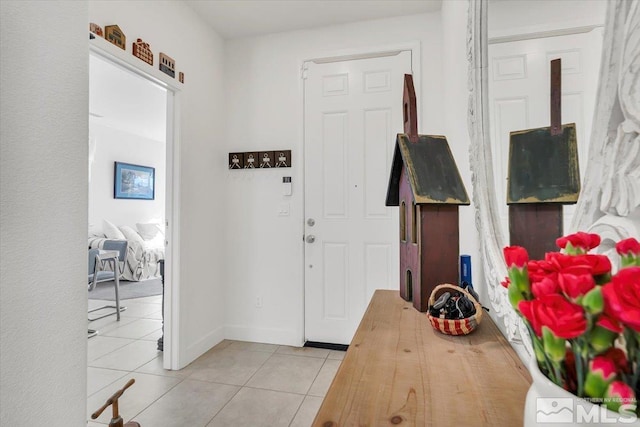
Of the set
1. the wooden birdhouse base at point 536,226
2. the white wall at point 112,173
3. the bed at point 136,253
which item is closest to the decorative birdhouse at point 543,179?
the wooden birdhouse base at point 536,226

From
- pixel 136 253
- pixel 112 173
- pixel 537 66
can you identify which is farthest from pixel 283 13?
pixel 112 173

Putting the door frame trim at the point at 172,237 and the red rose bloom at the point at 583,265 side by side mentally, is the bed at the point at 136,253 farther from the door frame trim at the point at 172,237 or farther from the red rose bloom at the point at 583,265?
the red rose bloom at the point at 583,265

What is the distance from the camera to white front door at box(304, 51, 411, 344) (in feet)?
8.64

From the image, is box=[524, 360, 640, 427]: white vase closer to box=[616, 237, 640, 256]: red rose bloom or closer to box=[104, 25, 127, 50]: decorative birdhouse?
box=[616, 237, 640, 256]: red rose bloom

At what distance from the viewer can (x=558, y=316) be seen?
0.94 ft

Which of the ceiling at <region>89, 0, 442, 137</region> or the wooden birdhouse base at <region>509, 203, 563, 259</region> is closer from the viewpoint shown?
the wooden birdhouse base at <region>509, 203, 563, 259</region>

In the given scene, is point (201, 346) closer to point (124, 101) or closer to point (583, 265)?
point (583, 265)

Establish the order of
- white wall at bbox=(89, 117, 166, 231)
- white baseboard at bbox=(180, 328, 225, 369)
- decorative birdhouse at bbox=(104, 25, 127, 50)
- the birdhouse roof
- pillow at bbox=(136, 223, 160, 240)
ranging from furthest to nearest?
pillow at bbox=(136, 223, 160, 240), white wall at bbox=(89, 117, 166, 231), white baseboard at bbox=(180, 328, 225, 369), decorative birdhouse at bbox=(104, 25, 127, 50), the birdhouse roof

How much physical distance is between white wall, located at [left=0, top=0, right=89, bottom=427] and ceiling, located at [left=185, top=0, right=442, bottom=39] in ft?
5.50

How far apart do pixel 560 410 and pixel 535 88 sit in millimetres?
602

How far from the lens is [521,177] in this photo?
2.51 ft

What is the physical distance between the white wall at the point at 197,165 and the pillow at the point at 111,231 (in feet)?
10.8

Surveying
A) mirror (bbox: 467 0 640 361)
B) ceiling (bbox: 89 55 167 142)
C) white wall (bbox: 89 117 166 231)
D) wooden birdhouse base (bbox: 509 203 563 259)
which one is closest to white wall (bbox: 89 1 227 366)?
ceiling (bbox: 89 55 167 142)

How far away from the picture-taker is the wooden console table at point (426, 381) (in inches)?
21.2
